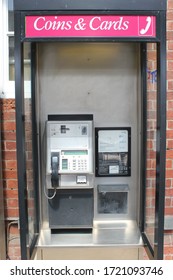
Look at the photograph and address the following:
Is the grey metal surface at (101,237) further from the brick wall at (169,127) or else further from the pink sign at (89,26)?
the pink sign at (89,26)

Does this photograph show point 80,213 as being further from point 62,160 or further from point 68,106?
point 68,106

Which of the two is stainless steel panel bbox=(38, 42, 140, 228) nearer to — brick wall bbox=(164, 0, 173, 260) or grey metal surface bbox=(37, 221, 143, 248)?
brick wall bbox=(164, 0, 173, 260)

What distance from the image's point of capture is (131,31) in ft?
5.87

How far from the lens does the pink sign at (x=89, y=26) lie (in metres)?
1.78

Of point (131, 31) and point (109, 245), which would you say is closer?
point (131, 31)

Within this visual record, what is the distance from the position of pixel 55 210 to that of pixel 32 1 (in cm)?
154

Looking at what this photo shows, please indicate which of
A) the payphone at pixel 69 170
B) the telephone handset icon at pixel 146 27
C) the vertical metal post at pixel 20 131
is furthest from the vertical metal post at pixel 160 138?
the vertical metal post at pixel 20 131

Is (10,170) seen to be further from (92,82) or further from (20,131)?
(92,82)

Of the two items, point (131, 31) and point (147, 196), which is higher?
point (131, 31)

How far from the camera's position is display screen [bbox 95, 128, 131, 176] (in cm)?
250

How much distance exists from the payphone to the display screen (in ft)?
0.69

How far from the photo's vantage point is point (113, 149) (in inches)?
98.6

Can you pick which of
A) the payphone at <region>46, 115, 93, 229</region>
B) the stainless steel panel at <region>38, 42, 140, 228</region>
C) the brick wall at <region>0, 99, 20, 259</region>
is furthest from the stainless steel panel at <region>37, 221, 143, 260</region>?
the stainless steel panel at <region>38, 42, 140, 228</region>

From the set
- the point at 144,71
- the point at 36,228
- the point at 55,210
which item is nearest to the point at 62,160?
the point at 55,210
